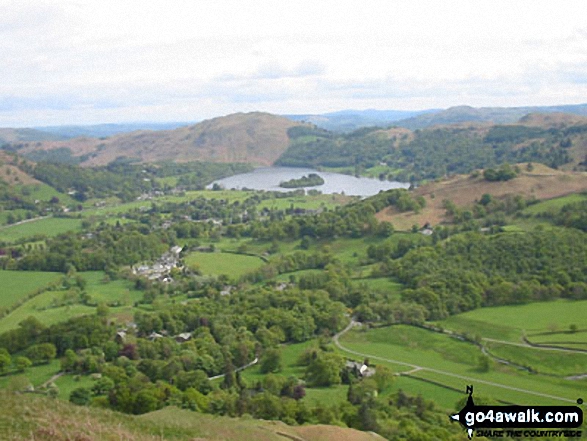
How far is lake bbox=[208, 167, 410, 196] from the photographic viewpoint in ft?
468

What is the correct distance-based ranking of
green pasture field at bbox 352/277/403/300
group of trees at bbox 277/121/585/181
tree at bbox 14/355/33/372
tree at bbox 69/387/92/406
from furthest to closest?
group of trees at bbox 277/121/585/181
green pasture field at bbox 352/277/403/300
tree at bbox 14/355/33/372
tree at bbox 69/387/92/406

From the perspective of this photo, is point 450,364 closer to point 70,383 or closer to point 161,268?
point 70,383

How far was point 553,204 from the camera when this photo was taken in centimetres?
7712

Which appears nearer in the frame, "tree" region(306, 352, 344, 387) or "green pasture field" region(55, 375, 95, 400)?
"green pasture field" region(55, 375, 95, 400)

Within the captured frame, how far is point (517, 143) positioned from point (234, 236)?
106 metres

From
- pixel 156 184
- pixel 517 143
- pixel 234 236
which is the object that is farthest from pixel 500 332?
pixel 517 143

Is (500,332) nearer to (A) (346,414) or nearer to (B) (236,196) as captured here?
(A) (346,414)

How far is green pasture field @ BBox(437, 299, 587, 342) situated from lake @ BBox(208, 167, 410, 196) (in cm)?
8169

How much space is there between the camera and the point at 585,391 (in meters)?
35.8

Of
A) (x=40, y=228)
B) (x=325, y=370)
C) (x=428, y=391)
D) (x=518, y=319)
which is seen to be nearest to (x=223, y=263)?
(x=325, y=370)

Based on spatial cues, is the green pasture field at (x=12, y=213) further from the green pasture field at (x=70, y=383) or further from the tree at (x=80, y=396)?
the tree at (x=80, y=396)

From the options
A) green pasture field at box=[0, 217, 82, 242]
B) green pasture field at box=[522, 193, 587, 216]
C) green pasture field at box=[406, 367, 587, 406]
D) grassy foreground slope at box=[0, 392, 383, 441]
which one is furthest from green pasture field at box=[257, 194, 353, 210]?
grassy foreground slope at box=[0, 392, 383, 441]

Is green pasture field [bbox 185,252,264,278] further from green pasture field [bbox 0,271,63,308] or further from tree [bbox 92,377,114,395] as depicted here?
tree [bbox 92,377,114,395]

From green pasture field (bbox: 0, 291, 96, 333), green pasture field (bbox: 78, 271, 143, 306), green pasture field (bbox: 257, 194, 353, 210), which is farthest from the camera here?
green pasture field (bbox: 257, 194, 353, 210)
